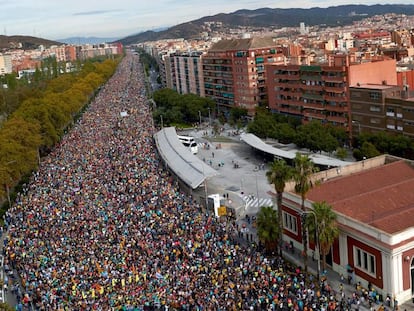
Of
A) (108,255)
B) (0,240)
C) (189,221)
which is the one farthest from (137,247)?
(0,240)

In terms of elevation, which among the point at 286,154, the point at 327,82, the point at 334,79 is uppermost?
the point at 334,79

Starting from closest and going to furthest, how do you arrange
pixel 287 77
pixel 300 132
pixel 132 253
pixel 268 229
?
pixel 268 229, pixel 132 253, pixel 300 132, pixel 287 77

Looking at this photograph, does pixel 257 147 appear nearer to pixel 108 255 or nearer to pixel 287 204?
pixel 287 204

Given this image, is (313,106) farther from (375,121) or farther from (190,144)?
(190,144)

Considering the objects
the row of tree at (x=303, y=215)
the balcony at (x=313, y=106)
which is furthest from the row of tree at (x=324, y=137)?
the row of tree at (x=303, y=215)

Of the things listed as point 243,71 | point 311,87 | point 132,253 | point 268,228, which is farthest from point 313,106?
point 132,253

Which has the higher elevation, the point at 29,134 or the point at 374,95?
the point at 374,95

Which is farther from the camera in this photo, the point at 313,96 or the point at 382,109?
the point at 313,96

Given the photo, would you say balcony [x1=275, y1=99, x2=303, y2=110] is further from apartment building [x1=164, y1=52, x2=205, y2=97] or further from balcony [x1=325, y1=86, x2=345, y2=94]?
apartment building [x1=164, y1=52, x2=205, y2=97]
